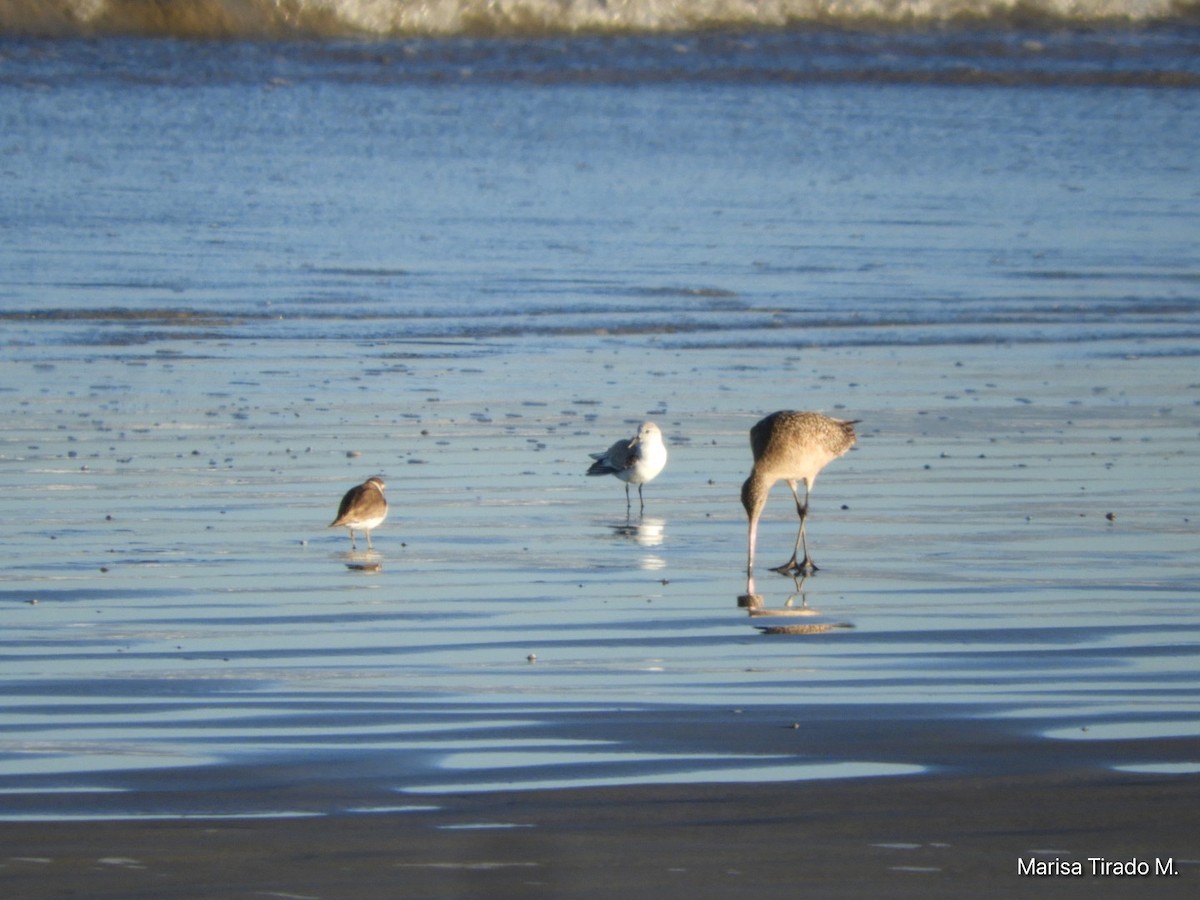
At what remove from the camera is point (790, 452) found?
32.7 ft

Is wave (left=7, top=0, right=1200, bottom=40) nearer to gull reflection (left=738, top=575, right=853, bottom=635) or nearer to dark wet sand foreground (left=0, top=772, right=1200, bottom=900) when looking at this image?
gull reflection (left=738, top=575, right=853, bottom=635)

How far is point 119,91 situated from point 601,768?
37274 mm

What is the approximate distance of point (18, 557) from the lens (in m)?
9.24

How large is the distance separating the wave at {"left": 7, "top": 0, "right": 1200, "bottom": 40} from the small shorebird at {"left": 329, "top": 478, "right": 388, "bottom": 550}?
43.6 meters

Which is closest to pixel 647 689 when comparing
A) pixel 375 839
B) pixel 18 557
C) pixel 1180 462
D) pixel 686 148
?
pixel 375 839

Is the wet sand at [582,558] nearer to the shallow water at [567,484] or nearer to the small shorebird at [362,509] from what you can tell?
the shallow water at [567,484]

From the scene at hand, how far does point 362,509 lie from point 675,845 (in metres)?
4.44

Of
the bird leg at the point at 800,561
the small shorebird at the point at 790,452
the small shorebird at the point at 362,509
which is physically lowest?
the bird leg at the point at 800,561

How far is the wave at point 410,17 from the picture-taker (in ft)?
171

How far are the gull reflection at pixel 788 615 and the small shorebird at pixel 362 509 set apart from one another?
1.80 metres

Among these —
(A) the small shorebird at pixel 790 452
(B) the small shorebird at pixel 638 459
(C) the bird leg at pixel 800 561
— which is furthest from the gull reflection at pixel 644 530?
(C) the bird leg at pixel 800 561

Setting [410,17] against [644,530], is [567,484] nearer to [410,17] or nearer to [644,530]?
[644,530]

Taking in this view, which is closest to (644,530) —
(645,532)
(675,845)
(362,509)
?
(645,532)

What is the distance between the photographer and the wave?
5206 centimetres
